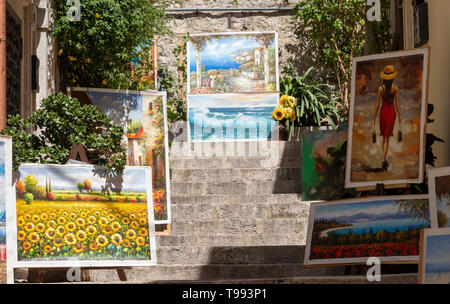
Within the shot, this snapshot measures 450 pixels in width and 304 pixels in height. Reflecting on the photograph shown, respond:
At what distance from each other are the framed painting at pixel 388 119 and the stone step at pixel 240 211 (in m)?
1.98

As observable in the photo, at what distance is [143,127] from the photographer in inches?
303

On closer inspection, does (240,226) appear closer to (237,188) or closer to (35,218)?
(237,188)

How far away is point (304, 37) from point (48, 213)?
24.5 feet

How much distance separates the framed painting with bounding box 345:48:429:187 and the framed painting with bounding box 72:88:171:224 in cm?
235

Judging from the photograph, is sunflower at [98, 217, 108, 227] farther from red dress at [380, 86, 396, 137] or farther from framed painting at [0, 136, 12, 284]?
red dress at [380, 86, 396, 137]

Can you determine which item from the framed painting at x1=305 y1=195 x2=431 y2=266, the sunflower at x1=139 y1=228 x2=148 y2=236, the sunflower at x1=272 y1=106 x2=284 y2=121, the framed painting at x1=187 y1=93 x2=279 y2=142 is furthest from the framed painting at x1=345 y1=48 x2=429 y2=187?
the framed painting at x1=187 y1=93 x2=279 y2=142

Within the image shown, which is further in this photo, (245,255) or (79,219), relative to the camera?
(245,255)

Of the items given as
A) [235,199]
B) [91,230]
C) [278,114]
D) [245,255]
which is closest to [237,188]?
[235,199]

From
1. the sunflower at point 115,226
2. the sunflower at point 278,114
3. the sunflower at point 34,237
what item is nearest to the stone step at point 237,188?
the sunflower at point 278,114

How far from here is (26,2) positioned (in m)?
7.55

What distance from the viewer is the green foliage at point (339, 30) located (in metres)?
11.8

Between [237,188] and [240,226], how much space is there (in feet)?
3.77

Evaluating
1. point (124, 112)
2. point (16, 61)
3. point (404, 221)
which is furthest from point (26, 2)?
point (404, 221)
